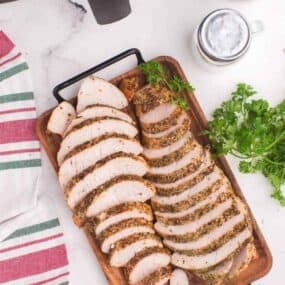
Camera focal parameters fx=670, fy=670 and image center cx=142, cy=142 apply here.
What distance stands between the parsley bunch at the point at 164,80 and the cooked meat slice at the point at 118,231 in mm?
362

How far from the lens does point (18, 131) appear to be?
1986mm

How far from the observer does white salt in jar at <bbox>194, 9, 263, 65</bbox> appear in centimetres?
191

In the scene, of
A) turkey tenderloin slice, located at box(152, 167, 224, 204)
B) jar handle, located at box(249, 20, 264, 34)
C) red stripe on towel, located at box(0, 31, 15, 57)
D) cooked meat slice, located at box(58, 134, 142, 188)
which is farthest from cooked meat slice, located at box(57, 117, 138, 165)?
jar handle, located at box(249, 20, 264, 34)

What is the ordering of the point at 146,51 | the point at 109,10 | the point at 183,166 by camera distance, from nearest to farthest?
the point at 109,10 < the point at 183,166 < the point at 146,51

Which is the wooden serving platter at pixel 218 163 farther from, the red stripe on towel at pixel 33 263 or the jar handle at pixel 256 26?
the jar handle at pixel 256 26

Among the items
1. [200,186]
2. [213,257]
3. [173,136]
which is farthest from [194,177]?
[213,257]

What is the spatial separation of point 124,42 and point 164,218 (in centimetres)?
55

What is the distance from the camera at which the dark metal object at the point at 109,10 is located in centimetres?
180

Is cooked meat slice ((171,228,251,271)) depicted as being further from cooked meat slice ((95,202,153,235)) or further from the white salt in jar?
the white salt in jar

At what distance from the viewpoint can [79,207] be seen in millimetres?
1905

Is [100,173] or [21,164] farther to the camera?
[21,164]

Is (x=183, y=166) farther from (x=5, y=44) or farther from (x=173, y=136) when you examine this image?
(x=5, y=44)

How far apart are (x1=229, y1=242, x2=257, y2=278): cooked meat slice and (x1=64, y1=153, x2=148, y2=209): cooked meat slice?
1.23 ft

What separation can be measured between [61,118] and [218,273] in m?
0.64
